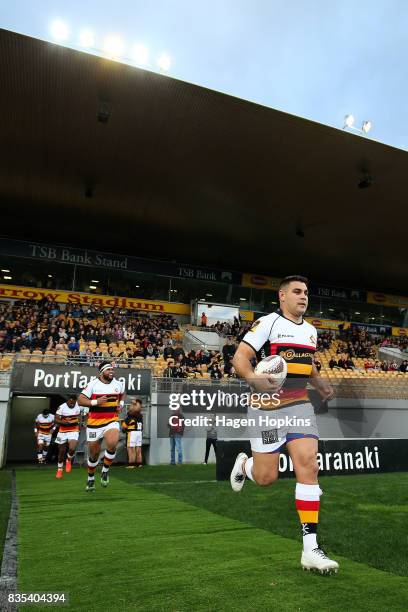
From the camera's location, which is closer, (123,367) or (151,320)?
(123,367)

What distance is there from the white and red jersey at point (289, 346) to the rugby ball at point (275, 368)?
109 millimetres

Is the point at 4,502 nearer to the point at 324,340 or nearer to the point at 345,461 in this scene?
the point at 345,461

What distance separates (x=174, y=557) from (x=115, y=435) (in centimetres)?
535

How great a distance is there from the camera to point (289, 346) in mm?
4723

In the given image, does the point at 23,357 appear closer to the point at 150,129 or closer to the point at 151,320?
the point at 150,129

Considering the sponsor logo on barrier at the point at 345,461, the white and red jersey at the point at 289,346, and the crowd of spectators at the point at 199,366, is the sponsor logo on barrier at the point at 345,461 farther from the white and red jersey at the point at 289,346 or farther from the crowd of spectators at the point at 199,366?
the white and red jersey at the point at 289,346

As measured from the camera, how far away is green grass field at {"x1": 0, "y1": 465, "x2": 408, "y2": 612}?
142 inches

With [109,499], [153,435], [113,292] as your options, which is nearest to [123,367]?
[153,435]

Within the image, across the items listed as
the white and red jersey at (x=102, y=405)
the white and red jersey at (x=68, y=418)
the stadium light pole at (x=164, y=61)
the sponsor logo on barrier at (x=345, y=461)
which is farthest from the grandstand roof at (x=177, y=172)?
the sponsor logo on barrier at (x=345, y=461)

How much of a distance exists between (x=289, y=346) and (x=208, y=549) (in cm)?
219

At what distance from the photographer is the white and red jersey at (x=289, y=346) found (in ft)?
15.3

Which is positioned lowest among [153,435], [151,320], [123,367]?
[153,435]

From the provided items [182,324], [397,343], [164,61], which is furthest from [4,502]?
[397,343]

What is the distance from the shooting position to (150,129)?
19.5 metres
